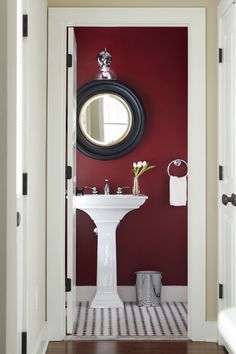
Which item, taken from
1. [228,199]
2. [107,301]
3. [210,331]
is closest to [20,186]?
[228,199]

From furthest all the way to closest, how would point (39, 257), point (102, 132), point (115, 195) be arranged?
1. point (102, 132)
2. point (115, 195)
3. point (39, 257)

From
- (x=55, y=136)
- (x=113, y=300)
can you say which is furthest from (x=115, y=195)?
(x=55, y=136)

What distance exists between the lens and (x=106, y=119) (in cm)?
601

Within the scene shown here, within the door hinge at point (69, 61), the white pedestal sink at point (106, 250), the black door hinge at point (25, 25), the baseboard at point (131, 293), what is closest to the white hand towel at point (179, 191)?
the white pedestal sink at point (106, 250)

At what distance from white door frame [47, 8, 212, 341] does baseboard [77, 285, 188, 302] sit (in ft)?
Answer: 4.80

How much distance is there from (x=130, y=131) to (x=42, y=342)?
2.36 meters

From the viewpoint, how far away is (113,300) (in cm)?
568

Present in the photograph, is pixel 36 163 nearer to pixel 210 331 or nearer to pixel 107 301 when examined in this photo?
pixel 210 331

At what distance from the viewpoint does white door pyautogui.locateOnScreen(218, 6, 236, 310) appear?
13.2 ft

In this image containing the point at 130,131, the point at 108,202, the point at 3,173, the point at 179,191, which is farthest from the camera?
the point at 130,131

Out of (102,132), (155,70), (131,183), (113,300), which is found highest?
(155,70)

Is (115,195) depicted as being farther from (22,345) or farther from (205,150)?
(22,345)

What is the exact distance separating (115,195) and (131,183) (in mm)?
381

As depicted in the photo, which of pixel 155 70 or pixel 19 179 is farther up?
pixel 155 70
